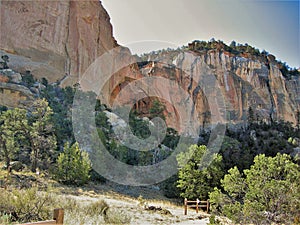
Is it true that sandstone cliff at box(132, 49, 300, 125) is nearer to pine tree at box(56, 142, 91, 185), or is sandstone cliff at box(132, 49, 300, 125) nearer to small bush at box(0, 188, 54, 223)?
pine tree at box(56, 142, 91, 185)

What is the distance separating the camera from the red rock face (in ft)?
109

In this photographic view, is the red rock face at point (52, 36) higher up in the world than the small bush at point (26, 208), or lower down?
higher up

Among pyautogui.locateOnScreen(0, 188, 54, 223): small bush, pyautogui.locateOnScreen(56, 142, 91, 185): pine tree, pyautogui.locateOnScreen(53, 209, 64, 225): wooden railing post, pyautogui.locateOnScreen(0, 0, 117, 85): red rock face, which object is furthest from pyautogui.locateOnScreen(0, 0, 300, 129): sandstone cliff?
pyautogui.locateOnScreen(53, 209, 64, 225): wooden railing post

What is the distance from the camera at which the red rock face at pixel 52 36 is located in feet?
109

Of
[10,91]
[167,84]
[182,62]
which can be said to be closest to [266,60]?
[182,62]

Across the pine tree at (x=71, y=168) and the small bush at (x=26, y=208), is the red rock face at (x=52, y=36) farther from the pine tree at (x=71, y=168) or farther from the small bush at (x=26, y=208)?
the small bush at (x=26, y=208)

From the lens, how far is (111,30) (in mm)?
41812

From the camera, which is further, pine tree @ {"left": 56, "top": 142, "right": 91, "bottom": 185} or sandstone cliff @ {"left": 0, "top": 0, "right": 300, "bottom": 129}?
sandstone cliff @ {"left": 0, "top": 0, "right": 300, "bottom": 129}

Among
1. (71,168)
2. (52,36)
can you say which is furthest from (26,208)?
(52,36)

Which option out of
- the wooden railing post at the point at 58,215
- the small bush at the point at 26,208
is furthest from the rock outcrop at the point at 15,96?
the wooden railing post at the point at 58,215

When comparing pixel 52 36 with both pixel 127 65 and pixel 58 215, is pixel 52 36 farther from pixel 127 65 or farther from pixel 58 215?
pixel 58 215

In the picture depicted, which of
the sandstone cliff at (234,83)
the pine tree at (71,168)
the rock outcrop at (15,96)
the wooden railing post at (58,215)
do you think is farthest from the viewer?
the sandstone cliff at (234,83)

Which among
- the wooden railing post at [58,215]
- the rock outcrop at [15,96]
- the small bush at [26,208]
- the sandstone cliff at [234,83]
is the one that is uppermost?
the sandstone cliff at [234,83]

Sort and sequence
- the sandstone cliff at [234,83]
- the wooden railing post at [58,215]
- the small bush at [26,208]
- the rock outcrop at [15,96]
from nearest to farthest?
the wooden railing post at [58,215] < the small bush at [26,208] < the rock outcrop at [15,96] < the sandstone cliff at [234,83]
